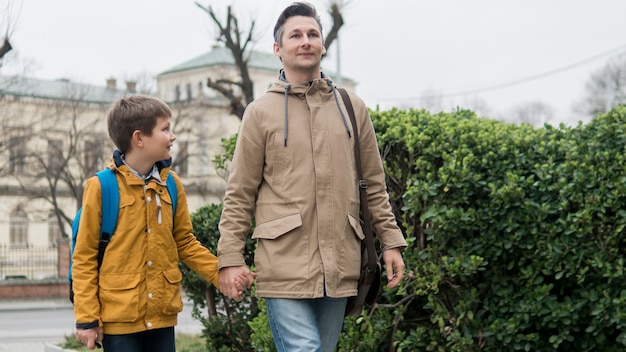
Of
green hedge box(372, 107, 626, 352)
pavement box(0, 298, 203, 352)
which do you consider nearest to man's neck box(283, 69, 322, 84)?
green hedge box(372, 107, 626, 352)

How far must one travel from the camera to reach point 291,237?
3.82 m

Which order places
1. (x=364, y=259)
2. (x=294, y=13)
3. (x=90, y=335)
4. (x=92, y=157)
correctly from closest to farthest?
(x=90, y=335) → (x=364, y=259) → (x=294, y=13) → (x=92, y=157)

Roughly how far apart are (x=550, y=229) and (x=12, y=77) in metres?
23.0

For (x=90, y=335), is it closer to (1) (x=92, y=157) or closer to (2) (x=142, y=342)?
(2) (x=142, y=342)

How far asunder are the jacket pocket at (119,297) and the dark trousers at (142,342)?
10cm

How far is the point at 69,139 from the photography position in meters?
42.5

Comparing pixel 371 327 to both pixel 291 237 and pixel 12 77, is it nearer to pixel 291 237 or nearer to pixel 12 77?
pixel 291 237

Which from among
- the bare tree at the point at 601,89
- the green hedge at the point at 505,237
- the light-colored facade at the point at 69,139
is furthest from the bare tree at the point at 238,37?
the bare tree at the point at 601,89

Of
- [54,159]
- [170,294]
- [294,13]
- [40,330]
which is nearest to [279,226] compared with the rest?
[170,294]

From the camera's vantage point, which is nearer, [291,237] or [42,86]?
[291,237]

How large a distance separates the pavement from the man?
19.4ft

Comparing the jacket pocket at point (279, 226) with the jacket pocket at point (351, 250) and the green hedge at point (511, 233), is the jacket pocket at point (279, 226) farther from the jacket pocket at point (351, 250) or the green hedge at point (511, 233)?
the green hedge at point (511, 233)

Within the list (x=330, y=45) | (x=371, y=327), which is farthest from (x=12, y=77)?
(x=371, y=327)

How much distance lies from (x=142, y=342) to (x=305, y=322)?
2.67 feet
